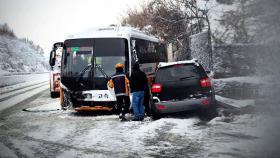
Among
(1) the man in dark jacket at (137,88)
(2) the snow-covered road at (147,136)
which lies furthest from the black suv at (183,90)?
(1) the man in dark jacket at (137,88)

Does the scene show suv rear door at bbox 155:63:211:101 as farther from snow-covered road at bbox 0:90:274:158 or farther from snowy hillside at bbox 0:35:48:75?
snowy hillside at bbox 0:35:48:75

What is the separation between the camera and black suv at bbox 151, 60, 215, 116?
10.1 m

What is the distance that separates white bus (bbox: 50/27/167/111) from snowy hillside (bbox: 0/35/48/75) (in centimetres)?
5766

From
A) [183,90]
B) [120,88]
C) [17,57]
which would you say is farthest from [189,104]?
[17,57]

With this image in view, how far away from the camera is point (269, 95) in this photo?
36.1 feet

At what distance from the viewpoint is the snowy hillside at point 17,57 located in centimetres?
7462

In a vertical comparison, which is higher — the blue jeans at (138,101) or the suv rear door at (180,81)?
the suv rear door at (180,81)

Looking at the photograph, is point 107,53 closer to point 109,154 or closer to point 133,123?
point 133,123

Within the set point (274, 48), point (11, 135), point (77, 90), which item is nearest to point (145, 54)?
point (77, 90)

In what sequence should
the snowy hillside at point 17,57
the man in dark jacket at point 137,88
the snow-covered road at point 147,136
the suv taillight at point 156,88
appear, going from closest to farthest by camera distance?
the snow-covered road at point 147,136 → the suv taillight at point 156,88 → the man in dark jacket at point 137,88 → the snowy hillside at point 17,57

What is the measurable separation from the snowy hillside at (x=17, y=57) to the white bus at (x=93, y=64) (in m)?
57.7

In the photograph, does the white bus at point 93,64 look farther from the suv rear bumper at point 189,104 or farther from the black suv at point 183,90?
the suv rear bumper at point 189,104

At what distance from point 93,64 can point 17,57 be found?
75133 millimetres

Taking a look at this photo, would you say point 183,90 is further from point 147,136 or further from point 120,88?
point 147,136
